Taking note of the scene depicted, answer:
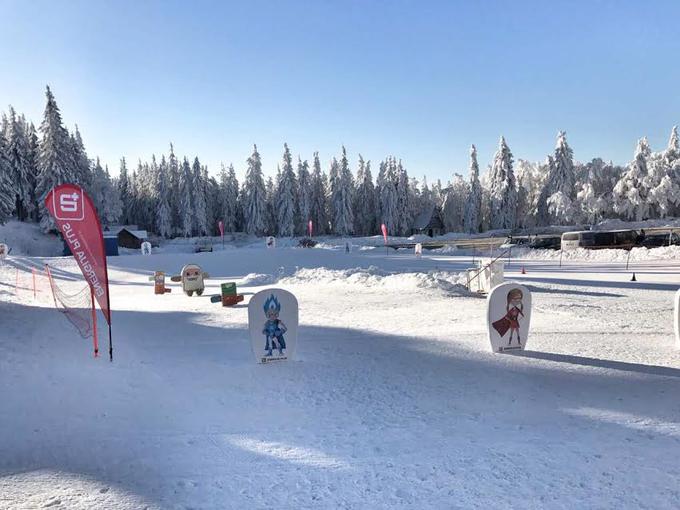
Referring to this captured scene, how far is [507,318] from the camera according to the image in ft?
24.7

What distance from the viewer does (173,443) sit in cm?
448

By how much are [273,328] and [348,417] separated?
8.23 ft

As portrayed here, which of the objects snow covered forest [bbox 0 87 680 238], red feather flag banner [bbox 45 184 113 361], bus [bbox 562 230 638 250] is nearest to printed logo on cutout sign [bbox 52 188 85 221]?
red feather flag banner [bbox 45 184 113 361]

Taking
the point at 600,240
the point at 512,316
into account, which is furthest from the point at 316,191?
the point at 512,316

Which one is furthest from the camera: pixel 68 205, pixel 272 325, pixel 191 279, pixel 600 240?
pixel 600 240

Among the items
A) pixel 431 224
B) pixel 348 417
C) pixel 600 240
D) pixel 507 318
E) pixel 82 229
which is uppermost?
pixel 431 224

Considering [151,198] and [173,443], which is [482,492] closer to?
[173,443]

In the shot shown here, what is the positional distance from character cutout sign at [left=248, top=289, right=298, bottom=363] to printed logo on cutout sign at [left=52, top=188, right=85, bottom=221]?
2.89m

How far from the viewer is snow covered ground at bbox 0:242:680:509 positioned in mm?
3582

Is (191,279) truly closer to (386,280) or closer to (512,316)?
(386,280)

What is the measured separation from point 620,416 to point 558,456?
1408 millimetres

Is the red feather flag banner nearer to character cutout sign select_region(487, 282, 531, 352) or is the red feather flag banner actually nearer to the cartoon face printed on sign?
character cutout sign select_region(487, 282, 531, 352)

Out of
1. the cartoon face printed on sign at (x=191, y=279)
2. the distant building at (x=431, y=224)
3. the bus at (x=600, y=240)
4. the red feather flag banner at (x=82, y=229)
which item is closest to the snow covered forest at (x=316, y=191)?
the distant building at (x=431, y=224)

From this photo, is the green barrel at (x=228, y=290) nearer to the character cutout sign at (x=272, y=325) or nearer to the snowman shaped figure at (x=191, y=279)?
the snowman shaped figure at (x=191, y=279)
